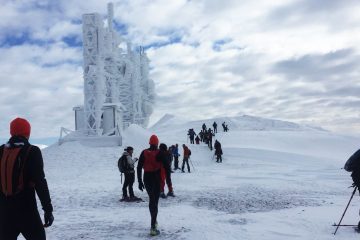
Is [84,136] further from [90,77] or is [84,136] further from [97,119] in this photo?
[90,77]

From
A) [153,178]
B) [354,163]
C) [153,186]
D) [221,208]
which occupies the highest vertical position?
[354,163]

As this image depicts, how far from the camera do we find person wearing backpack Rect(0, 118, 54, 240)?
14.2ft

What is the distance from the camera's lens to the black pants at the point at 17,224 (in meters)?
4.36

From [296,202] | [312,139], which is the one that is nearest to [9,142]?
[296,202]

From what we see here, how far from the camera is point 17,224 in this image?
14.3 feet

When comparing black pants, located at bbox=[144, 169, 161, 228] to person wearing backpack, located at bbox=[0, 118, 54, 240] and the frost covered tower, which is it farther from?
the frost covered tower

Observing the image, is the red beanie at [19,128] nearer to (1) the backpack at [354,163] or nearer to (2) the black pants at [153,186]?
(2) the black pants at [153,186]

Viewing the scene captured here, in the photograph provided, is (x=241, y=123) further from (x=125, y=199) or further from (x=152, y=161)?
(x=152, y=161)

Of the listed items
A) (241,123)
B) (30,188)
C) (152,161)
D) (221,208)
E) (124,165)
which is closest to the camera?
(30,188)

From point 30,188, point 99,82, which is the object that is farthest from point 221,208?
point 99,82

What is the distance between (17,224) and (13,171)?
0.56m

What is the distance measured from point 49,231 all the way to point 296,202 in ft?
21.7

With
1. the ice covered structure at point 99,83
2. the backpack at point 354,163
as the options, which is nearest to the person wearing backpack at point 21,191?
the backpack at point 354,163

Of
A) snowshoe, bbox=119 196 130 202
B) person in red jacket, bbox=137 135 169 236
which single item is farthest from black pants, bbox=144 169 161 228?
snowshoe, bbox=119 196 130 202
